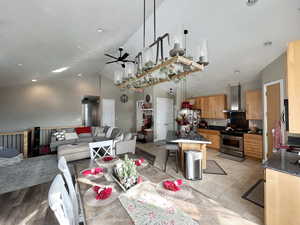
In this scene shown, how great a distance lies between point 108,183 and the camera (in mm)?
1335

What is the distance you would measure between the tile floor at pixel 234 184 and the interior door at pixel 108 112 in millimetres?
4112

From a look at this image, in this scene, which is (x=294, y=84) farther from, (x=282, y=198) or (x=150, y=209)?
(x=150, y=209)

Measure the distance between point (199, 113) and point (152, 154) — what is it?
2.94 meters

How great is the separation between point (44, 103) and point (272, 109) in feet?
27.1

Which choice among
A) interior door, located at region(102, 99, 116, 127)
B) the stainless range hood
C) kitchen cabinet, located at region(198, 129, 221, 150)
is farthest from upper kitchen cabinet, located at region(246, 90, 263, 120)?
interior door, located at region(102, 99, 116, 127)

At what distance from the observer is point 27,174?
307 cm

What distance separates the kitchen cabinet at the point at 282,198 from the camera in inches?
51.0

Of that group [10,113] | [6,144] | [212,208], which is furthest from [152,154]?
[10,113]

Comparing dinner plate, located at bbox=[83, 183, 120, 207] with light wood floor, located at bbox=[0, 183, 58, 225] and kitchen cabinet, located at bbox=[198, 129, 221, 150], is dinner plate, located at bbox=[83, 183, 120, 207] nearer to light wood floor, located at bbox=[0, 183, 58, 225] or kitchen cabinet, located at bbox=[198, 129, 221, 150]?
light wood floor, located at bbox=[0, 183, 58, 225]

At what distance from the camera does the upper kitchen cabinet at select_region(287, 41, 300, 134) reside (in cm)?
122

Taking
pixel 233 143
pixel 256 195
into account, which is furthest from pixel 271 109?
pixel 256 195

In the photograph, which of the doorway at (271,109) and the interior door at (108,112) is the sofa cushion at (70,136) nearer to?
the interior door at (108,112)

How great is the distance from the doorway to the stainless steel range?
623mm

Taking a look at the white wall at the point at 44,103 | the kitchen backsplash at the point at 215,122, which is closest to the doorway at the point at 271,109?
the kitchen backsplash at the point at 215,122
